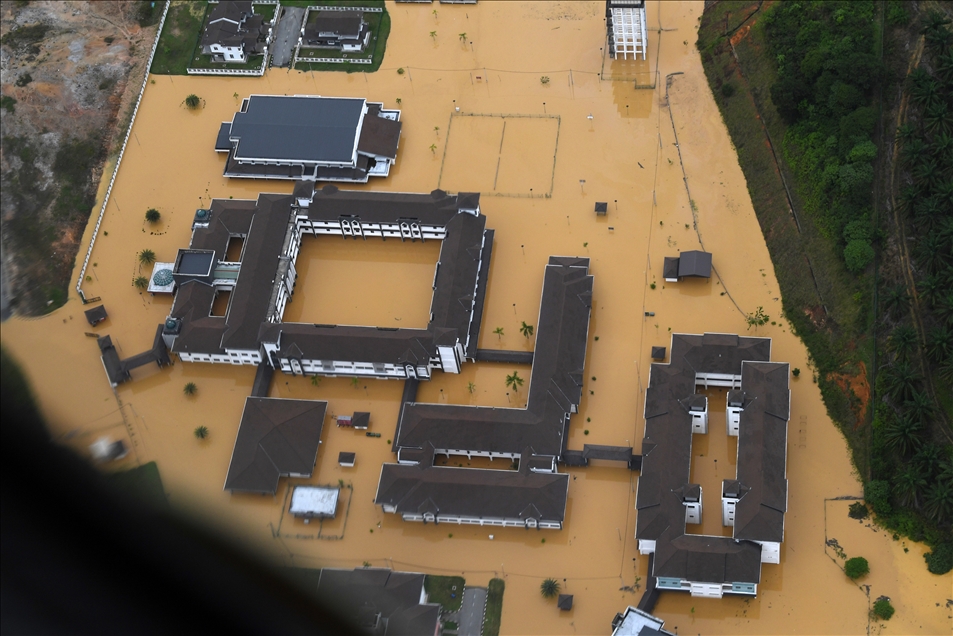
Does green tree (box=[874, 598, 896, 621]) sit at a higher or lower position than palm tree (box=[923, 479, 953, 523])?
lower

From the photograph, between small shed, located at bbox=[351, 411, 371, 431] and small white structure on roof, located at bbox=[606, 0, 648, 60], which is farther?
small white structure on roof, located at bbox=[606, 0, 648, 60]

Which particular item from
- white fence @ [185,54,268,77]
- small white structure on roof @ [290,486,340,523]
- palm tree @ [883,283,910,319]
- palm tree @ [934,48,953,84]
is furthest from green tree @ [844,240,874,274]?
white fence @ [185,54,268,77]

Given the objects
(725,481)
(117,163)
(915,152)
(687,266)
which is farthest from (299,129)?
(915,152)

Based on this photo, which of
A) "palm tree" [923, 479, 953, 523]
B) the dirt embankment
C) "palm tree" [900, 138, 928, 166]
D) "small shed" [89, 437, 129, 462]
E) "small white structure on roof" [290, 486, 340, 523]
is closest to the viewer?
"small shed" [89, 437, 129, 462]

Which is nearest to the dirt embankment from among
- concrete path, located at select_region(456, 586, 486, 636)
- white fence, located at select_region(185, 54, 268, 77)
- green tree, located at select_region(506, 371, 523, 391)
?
white fence, located at select_region(185, 54, 268, 77)

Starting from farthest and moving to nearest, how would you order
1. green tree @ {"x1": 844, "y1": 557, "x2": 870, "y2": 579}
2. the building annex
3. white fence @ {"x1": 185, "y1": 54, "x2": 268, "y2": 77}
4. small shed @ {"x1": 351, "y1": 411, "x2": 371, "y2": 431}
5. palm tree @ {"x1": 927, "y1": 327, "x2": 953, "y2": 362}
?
1. white fence @ {"x1": 185, "y1": 54, "x2": 268, "y2": 77}
2. small shed @ {"x1": 351, "y1": 411, "x2": 371, "y2": 431}
3. the building annex
4. palm tree @ {"x1": 927, "y1": 327, "x2": 953, "y2": 362}
5. green tree @ {"x1": 844, "y1": 557, "x2": 870, "y2": 579}

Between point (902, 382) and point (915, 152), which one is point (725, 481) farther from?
point (915, 152)

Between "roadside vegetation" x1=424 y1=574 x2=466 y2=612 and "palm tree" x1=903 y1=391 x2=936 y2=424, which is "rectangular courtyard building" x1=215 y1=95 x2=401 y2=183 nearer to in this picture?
"roadside vegetation" x1=424 y1=574 x2=466 y2=612

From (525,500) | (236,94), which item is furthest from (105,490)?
(236,94)

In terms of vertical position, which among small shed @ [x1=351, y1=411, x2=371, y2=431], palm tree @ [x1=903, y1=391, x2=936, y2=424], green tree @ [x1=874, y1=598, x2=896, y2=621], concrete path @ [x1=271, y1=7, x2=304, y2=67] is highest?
concrete path @ [x1=271, y1=7, x2=304, y2=67]
